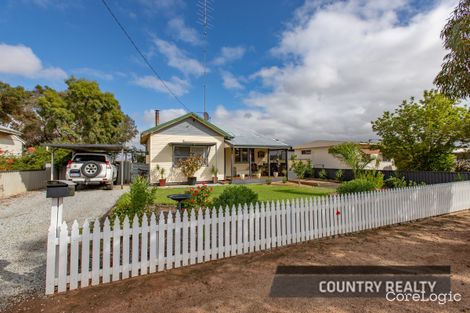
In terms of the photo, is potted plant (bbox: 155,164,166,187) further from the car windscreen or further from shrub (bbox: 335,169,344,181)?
shrub (bbox: 335,169,344,181)

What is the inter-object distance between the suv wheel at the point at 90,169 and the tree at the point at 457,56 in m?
14.0

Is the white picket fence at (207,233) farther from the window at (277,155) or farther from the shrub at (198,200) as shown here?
the window at (277,155)

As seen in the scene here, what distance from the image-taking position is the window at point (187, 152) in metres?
15.7

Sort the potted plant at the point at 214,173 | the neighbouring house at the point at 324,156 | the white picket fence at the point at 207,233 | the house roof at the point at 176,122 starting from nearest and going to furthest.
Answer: the white picket fence at the point at 207,233 < the house roof at the point at 176,122 < the potted plant at the point at 214,173 < the neighbouring house at the point at 324,156

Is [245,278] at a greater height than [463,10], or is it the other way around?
[463,10]

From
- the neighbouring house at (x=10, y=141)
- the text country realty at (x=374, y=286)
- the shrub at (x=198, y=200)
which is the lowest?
the text country realty at (x=374, y=286)

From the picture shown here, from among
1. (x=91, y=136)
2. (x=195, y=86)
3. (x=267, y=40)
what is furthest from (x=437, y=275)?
(x=91, y=136)

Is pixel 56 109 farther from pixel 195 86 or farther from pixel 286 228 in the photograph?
pixel 286 228

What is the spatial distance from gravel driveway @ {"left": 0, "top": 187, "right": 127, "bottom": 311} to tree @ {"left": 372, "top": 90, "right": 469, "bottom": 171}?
15905mm

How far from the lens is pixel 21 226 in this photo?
5.77 m

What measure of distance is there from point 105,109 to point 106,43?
18.9 meters

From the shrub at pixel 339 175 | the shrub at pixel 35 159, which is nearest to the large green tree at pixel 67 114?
the shrub at pixel 35 159

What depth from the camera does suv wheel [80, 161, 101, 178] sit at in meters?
11.0

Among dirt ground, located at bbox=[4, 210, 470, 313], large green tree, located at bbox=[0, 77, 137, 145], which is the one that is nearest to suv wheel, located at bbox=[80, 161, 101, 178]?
dirt ground, located at bbox=[4, 210, 470, 313]
